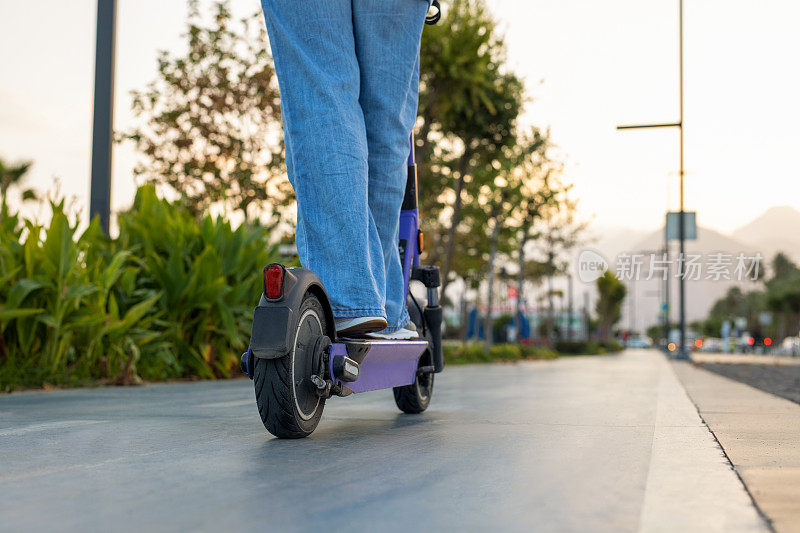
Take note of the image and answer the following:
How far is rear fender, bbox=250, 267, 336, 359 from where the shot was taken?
7.93ft

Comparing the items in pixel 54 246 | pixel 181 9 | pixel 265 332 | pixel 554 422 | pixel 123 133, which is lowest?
pixel 554 422

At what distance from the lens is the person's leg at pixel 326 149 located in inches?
109

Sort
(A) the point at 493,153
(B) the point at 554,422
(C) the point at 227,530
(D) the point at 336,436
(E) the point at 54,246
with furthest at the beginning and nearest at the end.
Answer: (A) the point at 493,153
(E) the point at 54,246
(B) the point at 554,422
(D) the point at 336,436
(C) the point at 227,530

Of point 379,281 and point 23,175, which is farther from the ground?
point 23,175

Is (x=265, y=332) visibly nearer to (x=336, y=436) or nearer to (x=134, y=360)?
(x=336, y=436)

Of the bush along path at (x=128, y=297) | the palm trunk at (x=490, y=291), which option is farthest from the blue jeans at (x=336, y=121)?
the palm trunk at (x=490, y=291)

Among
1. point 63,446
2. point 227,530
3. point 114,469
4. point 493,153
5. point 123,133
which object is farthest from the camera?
point 493,153

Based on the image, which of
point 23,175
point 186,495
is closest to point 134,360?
point 186,495

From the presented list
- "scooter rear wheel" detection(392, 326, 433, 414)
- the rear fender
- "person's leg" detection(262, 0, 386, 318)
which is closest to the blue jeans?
"person's leg" detection(262, 0, 386, 318)

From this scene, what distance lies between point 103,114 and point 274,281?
508 cm

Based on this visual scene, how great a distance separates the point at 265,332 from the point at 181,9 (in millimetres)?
14634

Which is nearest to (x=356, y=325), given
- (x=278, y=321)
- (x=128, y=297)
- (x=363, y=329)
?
(x=363, y=329)

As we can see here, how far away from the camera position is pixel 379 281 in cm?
298

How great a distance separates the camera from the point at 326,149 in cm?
278
